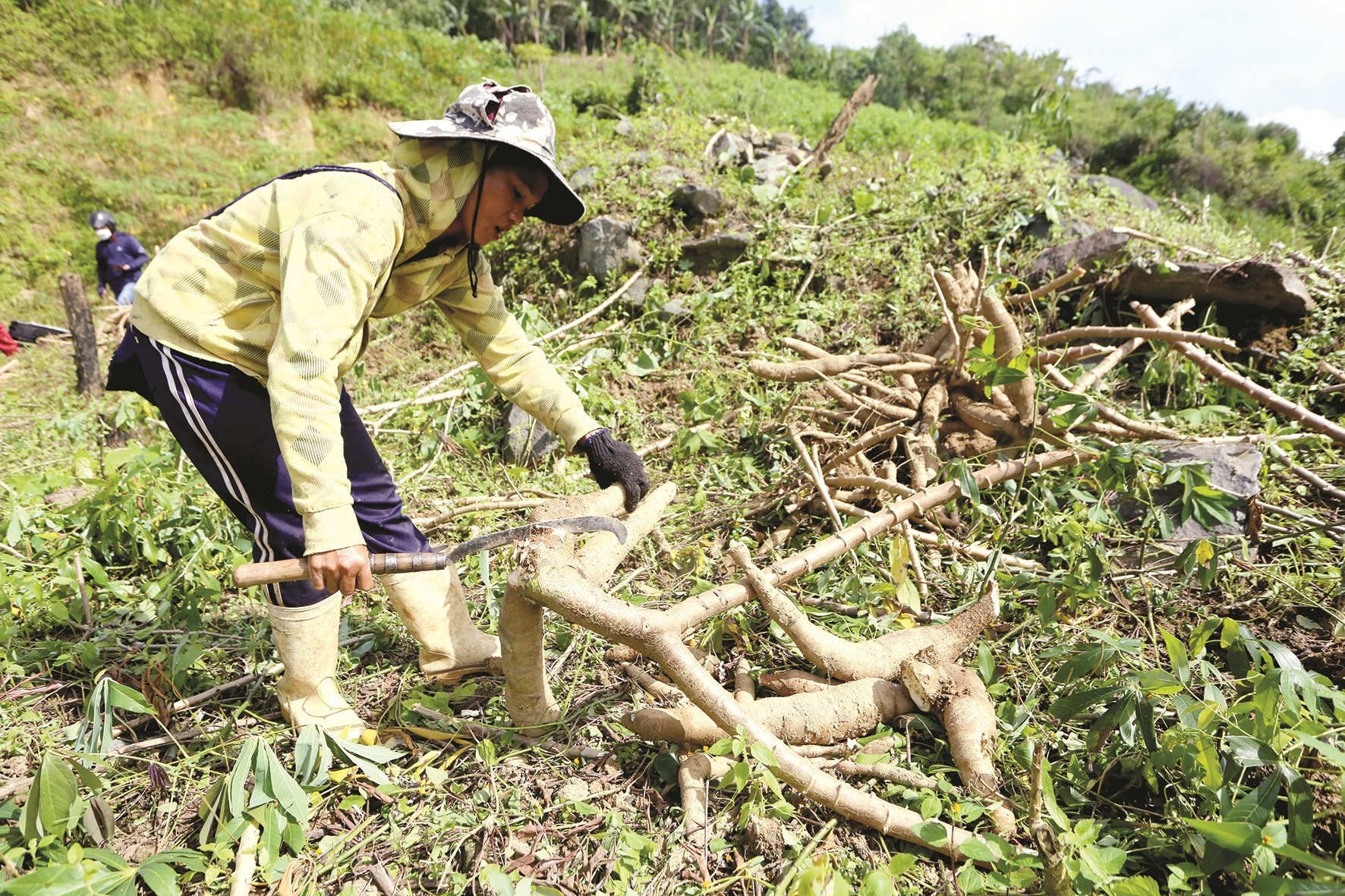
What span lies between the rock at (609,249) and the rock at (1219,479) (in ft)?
11.6

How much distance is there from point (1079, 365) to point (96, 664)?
4.11 meters

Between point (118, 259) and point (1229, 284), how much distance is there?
901cm

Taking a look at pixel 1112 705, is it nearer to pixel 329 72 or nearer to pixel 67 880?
pixel 67 880

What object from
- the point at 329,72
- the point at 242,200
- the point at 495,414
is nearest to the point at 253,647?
the point at 242,200

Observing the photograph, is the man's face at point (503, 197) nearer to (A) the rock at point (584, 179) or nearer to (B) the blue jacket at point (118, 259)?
(A) the rock at point (584, 179)

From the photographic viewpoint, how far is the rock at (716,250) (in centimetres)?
486

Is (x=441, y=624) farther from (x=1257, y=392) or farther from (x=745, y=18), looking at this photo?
(x=745, y=18)

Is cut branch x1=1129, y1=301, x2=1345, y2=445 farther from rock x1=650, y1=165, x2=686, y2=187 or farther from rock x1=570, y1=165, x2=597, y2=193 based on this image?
rock x1=570, y1=165, x2=597, y2=193

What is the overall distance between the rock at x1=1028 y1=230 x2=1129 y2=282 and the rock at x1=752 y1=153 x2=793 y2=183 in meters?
2.40

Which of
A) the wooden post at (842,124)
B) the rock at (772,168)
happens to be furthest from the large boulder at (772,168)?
the wooden post at (842,124)

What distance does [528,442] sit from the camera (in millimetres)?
3523

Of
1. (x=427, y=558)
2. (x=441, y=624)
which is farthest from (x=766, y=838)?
(x=441, y=624)

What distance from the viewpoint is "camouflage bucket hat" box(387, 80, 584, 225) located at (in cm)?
168

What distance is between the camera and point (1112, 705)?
5.15 feet
